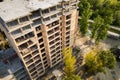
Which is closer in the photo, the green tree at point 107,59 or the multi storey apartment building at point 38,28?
the multi storey apartment building at point 38,28

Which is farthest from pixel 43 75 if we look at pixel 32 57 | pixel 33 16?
pixel 33 16

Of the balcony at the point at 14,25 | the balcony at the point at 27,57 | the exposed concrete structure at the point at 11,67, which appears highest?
the balcony at the point at 14,25

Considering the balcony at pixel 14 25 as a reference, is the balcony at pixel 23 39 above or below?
below

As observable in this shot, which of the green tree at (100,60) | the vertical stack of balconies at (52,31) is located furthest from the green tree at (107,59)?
the vertical stack of balconies at (52,31)

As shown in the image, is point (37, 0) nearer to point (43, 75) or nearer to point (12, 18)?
point (12, 18)

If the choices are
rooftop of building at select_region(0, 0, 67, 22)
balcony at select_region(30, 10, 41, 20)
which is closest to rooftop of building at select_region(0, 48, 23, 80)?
balcony at select_region(30, 10, 41, 20)

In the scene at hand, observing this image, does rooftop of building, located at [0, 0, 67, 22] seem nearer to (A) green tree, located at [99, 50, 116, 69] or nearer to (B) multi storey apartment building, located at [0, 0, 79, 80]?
(B) multi storey apartment building, located at [0, 0, 79, 80]

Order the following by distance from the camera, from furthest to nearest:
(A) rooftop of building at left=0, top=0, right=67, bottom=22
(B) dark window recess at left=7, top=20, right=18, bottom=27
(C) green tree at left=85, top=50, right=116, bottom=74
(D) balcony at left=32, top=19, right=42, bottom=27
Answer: (C) green tree at left=85, top=50, right=116, bottom=74 < (D) balcony at left=32, top=19, right=42, bottom=27 < (B) dark window recess at left=7, top=20, right=18, bottom=27 < (A) rooftop of building at left=0, top=0, right=67, bottom=22

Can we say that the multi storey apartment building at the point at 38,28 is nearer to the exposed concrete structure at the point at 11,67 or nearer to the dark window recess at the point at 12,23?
the dark window recess at the point at 12,23

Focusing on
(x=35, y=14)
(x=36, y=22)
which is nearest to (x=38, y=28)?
(x=36, y=22)
